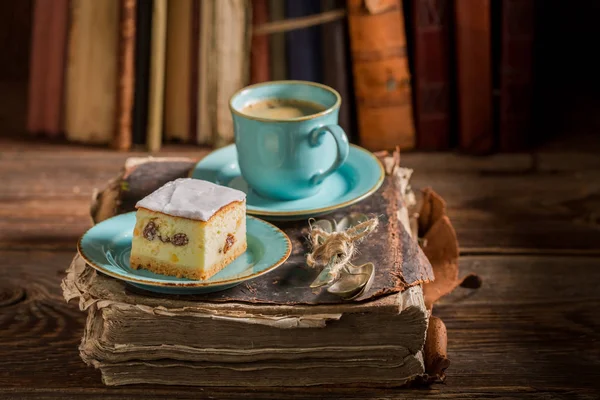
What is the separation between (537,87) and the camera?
2.54 meters

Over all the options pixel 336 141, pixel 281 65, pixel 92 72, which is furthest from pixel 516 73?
pixel 92 72

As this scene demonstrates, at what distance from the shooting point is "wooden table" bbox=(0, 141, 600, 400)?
4.42ft

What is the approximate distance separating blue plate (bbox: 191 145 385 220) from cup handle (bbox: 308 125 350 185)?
4 cm

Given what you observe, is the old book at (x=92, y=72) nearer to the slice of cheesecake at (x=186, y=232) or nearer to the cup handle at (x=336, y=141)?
the cup handle at (x=336, y=141)

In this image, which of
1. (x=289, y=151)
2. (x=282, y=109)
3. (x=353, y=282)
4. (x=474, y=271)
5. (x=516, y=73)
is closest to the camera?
(x=353, y=282)

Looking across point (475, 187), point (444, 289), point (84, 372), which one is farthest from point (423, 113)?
point (84, 372)

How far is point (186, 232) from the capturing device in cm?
126

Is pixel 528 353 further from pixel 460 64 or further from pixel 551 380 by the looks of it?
pixel 460 64

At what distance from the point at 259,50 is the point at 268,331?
1137mm

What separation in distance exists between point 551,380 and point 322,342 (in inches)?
13.7

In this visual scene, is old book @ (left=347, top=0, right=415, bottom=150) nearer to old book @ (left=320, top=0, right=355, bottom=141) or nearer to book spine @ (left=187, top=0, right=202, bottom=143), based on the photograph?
old book @ (left=320, top=0, right=355, bottom=141)

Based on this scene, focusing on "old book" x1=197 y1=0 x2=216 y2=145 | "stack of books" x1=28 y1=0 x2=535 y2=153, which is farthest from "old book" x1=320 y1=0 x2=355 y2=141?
"old book" x1=197 y1=0 x2=216 y2=145

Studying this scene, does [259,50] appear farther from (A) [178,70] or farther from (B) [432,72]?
(B) [432,72]

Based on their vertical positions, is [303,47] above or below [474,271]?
above
